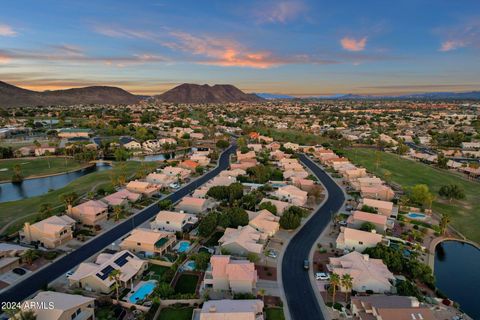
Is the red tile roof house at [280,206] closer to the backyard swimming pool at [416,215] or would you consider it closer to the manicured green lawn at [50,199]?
the backyard swimming pool at [416,215]

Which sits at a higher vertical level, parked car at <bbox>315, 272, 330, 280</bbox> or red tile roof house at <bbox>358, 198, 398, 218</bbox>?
red tile roof house at <bbox>358, 198, 398, 218</bbox>

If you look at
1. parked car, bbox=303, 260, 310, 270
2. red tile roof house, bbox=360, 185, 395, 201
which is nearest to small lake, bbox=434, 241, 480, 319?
red tile roof house, bbox=360, 185, 395, 201

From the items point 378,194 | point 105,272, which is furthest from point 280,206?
point 105,272

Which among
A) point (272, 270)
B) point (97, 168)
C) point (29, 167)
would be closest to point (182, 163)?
point (97, 168)

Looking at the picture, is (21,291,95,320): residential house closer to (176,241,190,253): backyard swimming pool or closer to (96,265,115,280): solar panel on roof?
(96,265,115,280): solar panel on roof

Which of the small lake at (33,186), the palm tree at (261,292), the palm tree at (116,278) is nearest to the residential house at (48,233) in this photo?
the palm tree at (116,278)

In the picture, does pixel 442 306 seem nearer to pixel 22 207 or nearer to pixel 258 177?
pixel 258 177
